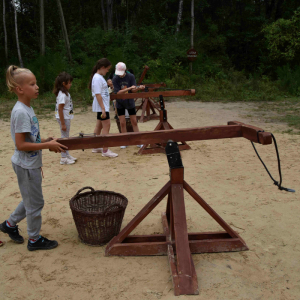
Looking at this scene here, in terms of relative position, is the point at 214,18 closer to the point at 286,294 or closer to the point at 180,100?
the point at 180,100

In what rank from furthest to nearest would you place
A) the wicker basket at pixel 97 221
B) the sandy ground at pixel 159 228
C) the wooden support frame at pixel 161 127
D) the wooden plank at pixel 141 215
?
the wooden support frame at pixel 161 127
the wicker basket at pixel 97 221
the wooden plank at pixel 141 215
the sandy ground at pixel 159 228

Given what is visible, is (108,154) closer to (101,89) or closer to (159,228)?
(101,89)

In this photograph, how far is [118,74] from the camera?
5.63 metres

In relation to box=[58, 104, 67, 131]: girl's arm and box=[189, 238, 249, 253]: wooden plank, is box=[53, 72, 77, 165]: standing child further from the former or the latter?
box=[189, 238, 249, 253]: wooden plank

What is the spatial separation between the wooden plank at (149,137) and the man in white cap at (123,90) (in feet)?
10.6

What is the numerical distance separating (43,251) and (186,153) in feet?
11.2

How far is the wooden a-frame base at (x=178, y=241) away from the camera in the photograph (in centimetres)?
228

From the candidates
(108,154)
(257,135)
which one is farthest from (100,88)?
(257,135)

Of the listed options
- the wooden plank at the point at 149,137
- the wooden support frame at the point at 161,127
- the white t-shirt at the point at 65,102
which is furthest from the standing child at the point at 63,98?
the wooden plank at the point at 149,137

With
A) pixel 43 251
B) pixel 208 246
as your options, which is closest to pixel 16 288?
pixel 43 251

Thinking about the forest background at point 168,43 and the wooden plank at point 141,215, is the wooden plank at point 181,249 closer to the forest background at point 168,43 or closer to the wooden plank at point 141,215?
the wooden plank at point 141,215

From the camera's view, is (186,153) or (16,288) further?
(186,153)

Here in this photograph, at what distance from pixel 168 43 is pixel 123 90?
47.7ft

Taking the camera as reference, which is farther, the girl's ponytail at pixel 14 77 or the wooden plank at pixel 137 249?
the wooden plank at pixel 137 249
